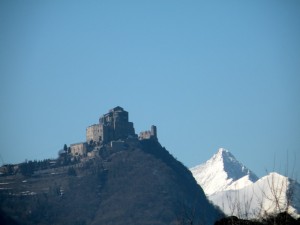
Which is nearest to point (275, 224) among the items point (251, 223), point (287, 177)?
point (251, 223)

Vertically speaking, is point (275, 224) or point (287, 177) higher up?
point (287, 177)

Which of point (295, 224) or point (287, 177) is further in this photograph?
point (287, 177)

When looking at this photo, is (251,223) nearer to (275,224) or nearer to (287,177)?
(275,224)

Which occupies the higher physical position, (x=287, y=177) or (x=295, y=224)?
(x=287, y=177)

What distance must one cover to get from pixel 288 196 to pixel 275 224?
244cm

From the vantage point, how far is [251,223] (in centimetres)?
3566

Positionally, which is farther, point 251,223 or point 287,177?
point 287,177

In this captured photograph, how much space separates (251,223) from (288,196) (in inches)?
82.4

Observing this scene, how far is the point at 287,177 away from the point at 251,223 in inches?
233

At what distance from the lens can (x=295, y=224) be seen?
35.7 m

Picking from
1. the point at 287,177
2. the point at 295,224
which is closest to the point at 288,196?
the point at 295,224

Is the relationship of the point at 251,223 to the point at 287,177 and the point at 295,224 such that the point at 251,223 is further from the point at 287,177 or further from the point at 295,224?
the point at 287,177

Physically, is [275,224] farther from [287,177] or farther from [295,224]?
[287,177]

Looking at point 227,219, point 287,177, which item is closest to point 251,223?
point 227,219
